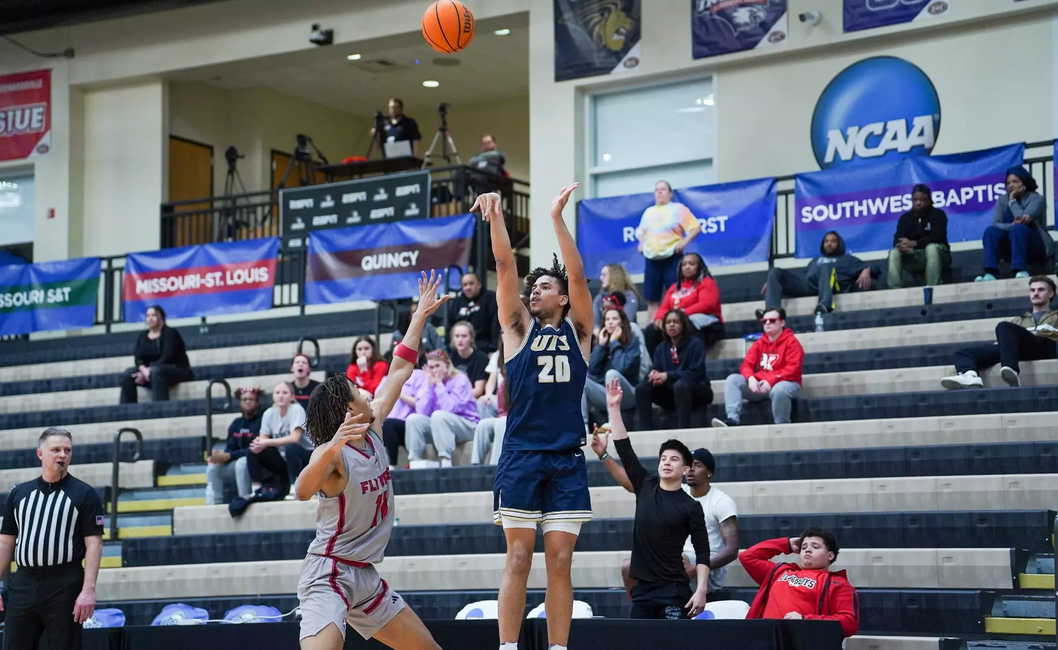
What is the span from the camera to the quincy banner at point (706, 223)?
1495 centimetres

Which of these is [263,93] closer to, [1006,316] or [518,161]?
[518,161]

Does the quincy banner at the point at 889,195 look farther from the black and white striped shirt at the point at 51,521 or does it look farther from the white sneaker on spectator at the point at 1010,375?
the black and white striped shirt at the point at 51,521

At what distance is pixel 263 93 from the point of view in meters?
23.4

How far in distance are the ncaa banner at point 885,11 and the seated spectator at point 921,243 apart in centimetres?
298

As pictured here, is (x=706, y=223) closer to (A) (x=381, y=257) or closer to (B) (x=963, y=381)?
(A) (x=381, y=257)

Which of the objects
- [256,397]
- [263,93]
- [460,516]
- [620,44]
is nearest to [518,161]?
[263,93]

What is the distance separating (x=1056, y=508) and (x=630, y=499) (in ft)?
10.4

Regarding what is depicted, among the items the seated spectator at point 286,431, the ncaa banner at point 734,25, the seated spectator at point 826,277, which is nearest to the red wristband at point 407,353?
the seated spectator at point 286,431

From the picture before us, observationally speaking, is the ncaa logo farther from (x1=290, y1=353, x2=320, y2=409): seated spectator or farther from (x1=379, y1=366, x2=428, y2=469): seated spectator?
(x1=290, y1=353, x2=320, y2=409): seated spectator

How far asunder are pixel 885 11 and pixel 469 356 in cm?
667

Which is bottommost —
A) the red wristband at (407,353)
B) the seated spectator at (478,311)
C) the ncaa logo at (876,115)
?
the red wristband at (407,353)

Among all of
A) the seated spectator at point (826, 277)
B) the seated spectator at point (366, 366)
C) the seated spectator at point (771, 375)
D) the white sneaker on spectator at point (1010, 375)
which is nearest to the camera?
the white sneaker on spectator at point (1010, 375)

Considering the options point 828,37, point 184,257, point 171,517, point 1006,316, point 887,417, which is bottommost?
point 171,517

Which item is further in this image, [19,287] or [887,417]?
[19,287]
